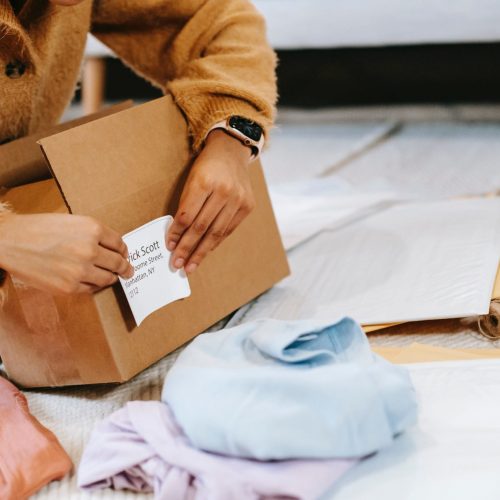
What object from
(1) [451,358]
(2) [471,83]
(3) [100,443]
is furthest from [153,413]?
(2) [471,83]

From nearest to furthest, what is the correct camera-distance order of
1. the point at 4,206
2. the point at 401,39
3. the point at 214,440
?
the point at 214,440 → the point at 4,206 → the point at 401,39

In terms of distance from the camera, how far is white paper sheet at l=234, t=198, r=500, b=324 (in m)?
0.92

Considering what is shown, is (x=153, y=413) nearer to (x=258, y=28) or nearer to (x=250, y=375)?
(x=250, y=375)

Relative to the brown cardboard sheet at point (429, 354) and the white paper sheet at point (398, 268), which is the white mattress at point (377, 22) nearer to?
the white paper sheet at point (398, 268)

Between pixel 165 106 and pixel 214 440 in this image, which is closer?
pixel 214 440

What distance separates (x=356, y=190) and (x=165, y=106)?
2.13 ft

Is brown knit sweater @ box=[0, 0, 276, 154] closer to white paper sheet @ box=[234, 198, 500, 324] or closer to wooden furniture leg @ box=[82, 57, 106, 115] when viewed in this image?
white paper sheet @ box=[234, 198, 500, 324]

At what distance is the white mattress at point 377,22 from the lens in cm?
161

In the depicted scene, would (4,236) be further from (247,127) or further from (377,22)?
(377,22)

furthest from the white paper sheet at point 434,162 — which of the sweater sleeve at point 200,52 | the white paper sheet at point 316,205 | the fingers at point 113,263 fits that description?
the fingers at point 113,263

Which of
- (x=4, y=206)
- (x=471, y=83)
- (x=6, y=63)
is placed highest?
(x=6, y=63)

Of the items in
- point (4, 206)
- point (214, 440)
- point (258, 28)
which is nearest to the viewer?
point (214, 440)

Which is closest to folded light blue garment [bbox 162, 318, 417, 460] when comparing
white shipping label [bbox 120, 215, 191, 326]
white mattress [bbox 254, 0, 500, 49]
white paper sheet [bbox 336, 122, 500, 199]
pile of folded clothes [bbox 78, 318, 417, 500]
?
pile of folded clothes [bbox 78, 318, 417, 500]

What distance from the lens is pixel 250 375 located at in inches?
24.9
